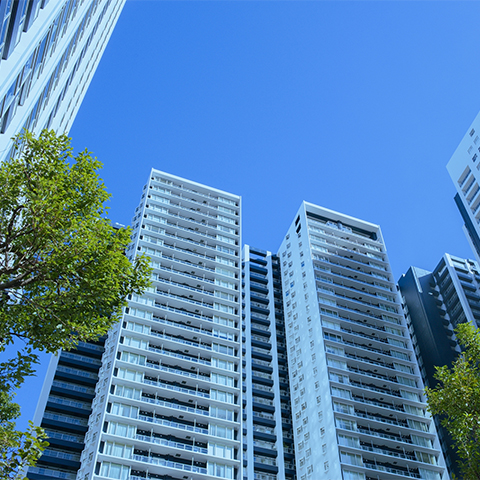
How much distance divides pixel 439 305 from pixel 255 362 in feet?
163

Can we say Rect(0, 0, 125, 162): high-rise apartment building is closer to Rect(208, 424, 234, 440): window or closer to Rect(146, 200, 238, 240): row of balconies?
Rect(208, 424, 234, 440): window

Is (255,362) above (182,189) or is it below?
below

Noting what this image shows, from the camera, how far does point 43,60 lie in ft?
109

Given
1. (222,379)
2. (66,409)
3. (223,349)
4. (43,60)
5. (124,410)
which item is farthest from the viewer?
(66,409)

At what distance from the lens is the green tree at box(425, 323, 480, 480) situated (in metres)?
24.8

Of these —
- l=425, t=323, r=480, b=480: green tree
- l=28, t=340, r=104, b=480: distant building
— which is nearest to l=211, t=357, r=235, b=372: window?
l=28, t=340, r=104, b=480: distant building

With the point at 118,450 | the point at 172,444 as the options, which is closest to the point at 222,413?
the point at 172,444

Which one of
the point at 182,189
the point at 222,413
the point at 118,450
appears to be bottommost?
the point at 118,450

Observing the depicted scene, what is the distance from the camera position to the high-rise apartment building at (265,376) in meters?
80.8

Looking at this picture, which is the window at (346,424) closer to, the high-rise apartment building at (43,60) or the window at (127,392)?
the window at (127,392)

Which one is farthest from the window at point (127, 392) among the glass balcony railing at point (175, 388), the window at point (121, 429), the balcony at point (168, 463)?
the balcony at point (168, 463)

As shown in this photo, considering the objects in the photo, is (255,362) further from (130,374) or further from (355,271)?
(130,374)

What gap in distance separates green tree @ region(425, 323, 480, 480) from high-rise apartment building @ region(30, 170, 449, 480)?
A: 128 ft

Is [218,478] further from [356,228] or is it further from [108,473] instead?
[356,228]
